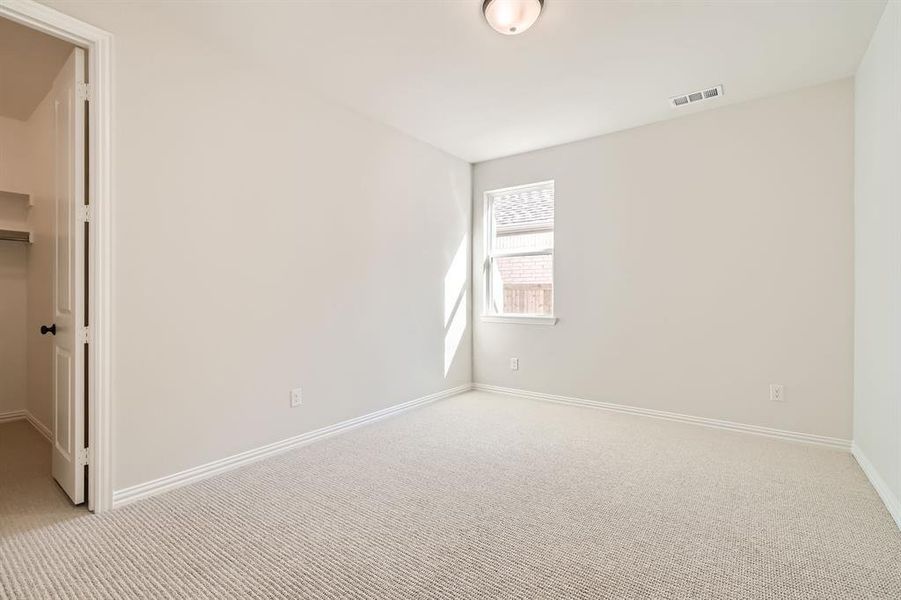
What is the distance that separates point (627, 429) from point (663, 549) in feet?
5.78

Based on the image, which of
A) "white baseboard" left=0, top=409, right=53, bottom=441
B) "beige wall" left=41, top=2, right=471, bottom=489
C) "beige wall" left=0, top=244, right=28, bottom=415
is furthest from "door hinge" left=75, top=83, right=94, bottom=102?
"white baseboard" left=0, top=409, right=53, bottom=441

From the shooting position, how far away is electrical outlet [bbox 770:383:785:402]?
3.31m

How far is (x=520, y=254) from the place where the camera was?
4.73 meters

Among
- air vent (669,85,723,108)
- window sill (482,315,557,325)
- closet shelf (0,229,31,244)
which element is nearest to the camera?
air vent (669,85,723,108)

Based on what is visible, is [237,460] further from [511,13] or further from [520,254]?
[520,254]

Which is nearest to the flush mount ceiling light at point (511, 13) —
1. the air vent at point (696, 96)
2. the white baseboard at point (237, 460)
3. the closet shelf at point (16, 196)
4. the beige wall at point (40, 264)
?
the air vent at point (696, 96)

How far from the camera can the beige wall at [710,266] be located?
3150mm

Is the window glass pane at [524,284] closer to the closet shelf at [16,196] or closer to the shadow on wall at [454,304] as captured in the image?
the shadow on wall at [454,304]

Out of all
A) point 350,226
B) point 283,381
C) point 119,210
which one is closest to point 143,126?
point 119,210

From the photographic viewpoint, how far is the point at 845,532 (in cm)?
199

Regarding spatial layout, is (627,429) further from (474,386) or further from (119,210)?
(119,210)

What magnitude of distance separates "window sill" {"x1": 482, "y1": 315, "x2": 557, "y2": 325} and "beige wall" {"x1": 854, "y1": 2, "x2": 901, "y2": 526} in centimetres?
227

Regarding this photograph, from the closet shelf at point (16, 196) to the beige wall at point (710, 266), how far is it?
4.35 m

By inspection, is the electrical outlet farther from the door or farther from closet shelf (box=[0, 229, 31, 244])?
closet shelf (box=[0, 229, 31, 244])
